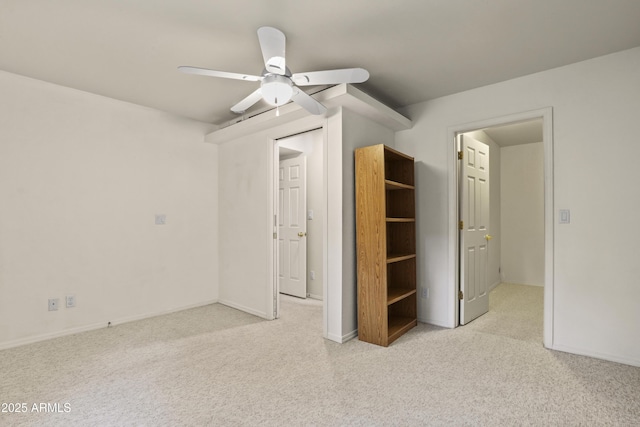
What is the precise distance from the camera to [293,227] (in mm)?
4613

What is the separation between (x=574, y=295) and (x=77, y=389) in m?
3.70

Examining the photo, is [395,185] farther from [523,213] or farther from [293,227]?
[523,213]

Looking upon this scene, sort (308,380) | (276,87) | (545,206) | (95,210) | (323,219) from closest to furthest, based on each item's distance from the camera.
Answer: (276,87), (308,380), (545,206), (323,219), (95,210)

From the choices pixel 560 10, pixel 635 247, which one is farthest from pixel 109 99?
pixel 635 247

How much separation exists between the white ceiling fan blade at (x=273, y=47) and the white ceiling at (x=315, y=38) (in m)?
0.29

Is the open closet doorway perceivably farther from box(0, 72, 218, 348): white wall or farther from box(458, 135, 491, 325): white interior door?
box(458, 135, 491, 325): white interior door

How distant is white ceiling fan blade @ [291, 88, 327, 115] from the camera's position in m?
2.25

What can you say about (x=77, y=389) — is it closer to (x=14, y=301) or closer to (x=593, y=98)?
(x=14, y=301)

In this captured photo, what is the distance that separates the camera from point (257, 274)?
12.3 feet

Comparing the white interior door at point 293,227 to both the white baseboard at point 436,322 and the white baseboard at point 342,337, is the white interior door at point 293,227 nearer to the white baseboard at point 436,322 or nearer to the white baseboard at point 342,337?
the white baseboard at point 342,337

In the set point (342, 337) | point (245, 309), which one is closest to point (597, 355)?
point (342, 337)

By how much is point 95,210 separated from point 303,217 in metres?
2.41

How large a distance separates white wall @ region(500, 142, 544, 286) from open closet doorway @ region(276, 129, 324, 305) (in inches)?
133

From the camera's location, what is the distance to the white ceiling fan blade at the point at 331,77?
2.01 metres
